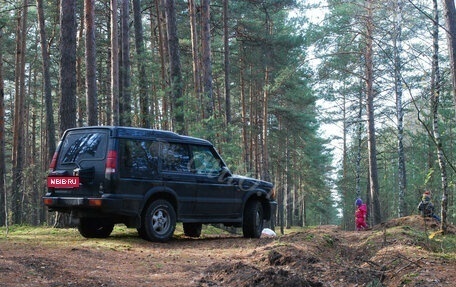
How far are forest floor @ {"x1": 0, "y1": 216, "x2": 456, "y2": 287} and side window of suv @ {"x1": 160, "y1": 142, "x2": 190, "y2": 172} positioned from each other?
1483 mm

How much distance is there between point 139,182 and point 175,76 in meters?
8.25

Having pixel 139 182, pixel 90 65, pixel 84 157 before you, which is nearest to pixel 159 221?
pixel 139 182

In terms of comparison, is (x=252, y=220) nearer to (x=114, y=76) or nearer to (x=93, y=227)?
(x=93, y=227)

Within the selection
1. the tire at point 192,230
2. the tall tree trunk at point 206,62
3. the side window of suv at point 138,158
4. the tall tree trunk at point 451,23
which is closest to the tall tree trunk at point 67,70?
the side window of suv at point 138,158

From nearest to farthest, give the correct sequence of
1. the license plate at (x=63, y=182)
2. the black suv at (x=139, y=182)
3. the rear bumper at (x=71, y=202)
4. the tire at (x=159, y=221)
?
the rear bumper at (x=71, y=202), the black suv at (x=139, y=182), the license plate at (x=63, y=182), the tire at (x=159, y=221)

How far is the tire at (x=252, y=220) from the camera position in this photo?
11234 millimetres

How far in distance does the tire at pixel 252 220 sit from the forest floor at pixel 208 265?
4.97 ft

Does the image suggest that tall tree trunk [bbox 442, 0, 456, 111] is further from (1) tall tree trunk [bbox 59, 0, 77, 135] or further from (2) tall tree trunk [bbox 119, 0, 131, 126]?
(2) tall tree trunk [bbox 119, 0, 131, 126]

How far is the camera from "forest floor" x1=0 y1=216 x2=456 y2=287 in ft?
18.1

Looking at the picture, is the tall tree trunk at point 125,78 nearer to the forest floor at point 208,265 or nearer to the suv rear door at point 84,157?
the suv rear door at point 84,157

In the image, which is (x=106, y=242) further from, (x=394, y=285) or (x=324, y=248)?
(x=394, y=285)

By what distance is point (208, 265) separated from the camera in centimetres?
715

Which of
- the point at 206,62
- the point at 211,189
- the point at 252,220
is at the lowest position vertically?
the point at 252,220

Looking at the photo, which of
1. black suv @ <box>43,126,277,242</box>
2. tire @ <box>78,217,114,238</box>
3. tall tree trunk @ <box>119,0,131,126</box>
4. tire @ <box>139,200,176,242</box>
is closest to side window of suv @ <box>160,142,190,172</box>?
black suv @ <box>43,126,277,242</box>
